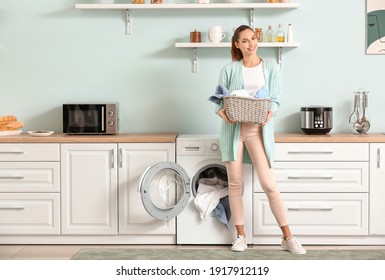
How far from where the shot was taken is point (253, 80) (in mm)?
4867

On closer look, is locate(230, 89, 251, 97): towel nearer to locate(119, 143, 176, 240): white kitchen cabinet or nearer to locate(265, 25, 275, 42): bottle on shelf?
locate(119, 143, 176, 240): white kitchen cabinet

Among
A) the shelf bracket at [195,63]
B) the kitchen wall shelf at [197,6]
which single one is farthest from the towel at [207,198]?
the kitchen wall shelf at [197,6]

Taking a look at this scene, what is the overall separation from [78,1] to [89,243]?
1813mm

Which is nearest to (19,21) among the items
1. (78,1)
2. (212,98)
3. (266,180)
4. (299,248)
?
(78,1)

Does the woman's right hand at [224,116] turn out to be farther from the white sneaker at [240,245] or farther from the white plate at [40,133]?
the white plate at [40,133]

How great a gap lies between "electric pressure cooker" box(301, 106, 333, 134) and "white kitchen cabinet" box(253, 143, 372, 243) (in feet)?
0.82

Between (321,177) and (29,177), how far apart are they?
2.04 metres

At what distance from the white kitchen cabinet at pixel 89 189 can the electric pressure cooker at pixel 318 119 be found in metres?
1.40

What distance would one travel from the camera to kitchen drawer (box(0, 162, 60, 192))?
5199mm

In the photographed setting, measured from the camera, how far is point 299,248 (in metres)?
4.86

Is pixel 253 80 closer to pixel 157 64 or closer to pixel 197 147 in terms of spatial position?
pixel 197 147

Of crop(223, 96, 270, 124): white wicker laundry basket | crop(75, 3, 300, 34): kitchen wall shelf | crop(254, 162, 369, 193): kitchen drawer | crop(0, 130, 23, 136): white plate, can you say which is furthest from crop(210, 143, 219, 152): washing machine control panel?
crop(0, 130, 23, 136): white plate

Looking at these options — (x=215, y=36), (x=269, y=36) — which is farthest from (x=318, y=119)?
(x=215, y=36)
